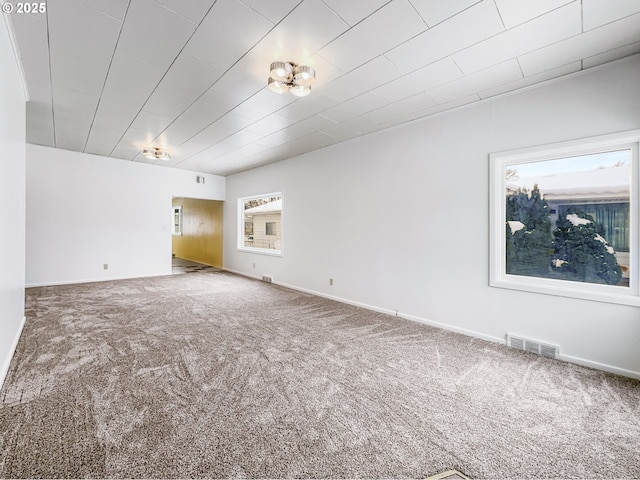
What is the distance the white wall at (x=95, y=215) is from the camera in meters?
5.41

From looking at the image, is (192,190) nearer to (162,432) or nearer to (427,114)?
(427,114)

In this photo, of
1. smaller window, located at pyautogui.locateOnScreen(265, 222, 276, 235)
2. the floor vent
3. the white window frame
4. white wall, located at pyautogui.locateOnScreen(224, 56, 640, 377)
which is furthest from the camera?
smaller window, located at pyautogui.locateOnScreen(265, 222, 276, 235)

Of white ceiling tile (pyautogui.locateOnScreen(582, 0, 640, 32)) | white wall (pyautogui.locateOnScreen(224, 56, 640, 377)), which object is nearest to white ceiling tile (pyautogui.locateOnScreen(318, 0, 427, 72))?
white ceiling tile (pyautogui.locateOnScreen(582, 0, 640, 32))

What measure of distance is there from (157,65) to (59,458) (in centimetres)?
294

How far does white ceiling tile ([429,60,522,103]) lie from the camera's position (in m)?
2.60

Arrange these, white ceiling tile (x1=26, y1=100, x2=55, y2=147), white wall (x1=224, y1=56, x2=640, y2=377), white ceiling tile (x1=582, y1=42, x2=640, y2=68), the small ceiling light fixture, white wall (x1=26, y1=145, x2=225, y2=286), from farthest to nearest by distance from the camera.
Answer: white wall (x1=26, y1=145, x2=225, y2=286), the small ceiling light fixture, white ceiling tile (x1=26, y1=100, x2=55, y2=147), white wall (x1=224, y1=56, x2=640, y2=377), white ceiling tile (x1=582, y1=42, x2=640, y2=68)

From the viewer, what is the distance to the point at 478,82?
2818 mm

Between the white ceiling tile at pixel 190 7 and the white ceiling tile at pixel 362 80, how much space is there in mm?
1300

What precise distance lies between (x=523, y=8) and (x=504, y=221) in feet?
6.50

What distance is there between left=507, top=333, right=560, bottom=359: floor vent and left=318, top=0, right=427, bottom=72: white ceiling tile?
9.90 feet

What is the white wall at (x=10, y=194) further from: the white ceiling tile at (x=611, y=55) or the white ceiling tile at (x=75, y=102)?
the white ceiling tile at (x=611, y=55)

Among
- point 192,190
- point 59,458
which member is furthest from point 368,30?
point 192,190

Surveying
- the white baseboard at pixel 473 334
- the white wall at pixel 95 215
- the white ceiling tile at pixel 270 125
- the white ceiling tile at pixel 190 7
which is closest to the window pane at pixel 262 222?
the white wall at pixel 95 215

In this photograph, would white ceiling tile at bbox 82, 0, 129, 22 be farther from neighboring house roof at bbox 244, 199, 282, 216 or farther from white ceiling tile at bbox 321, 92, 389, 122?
neighboring house roof at bbox 244, 199, 282, 216
